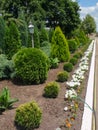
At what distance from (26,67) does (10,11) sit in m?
29.5

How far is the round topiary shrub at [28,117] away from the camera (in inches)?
244

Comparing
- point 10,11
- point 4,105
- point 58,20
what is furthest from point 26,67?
point 58,20

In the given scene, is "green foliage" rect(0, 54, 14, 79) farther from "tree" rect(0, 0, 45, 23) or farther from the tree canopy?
"tree" rect(0, 0, 45, 23)

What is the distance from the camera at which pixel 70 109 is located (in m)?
7.53

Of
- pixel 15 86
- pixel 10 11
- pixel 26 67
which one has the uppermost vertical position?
pixel 10 11

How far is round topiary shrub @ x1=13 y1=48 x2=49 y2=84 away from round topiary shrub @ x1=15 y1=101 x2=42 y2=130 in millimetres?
4545

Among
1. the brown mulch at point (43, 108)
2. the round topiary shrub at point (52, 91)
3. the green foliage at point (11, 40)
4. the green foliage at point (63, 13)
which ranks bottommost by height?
the brown mulch at point (43, 108)

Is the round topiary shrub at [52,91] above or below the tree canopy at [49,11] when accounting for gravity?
below

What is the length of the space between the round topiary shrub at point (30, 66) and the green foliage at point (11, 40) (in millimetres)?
5696

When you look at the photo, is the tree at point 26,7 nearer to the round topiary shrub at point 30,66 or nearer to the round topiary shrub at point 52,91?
the round topiary shrub at point 30,66

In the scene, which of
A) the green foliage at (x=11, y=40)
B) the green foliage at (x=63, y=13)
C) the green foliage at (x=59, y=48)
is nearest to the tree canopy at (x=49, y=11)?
the green foliage at (x=63, y=13)

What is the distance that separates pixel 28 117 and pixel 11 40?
11.4 meters

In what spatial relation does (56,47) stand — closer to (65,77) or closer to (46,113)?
(65,77)

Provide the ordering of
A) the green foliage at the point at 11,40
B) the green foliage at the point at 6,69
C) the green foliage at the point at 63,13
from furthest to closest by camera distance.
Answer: the green foliage at the point at 63,13 < the green foliage at the point at 11,40 < the green foliage at the point at 6,69
